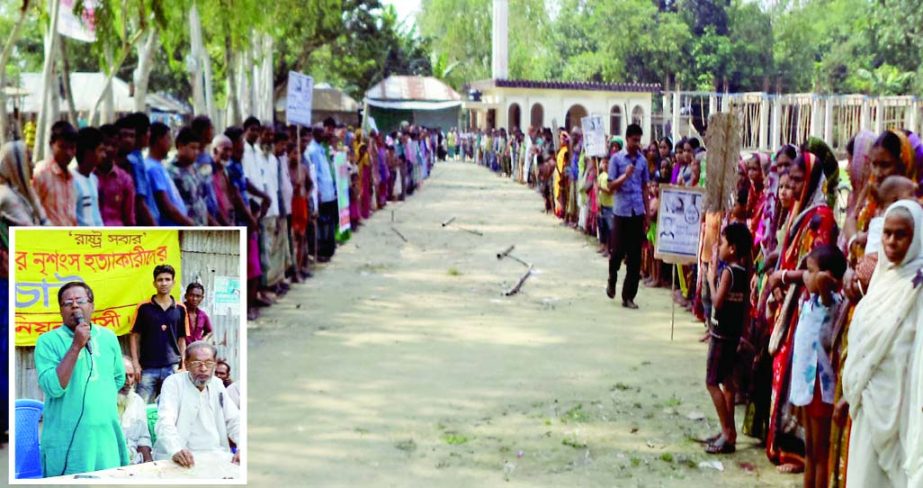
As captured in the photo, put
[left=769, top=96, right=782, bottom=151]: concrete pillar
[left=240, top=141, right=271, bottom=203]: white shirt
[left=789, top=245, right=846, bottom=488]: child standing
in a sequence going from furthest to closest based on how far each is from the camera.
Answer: [left=769, top=96, right=782, bottom=151]: concrete pillar → [left=240, top=141, right=271, bottom=203]: white shirt → [left=789, top=245, right=846, bottom=488]: child standing

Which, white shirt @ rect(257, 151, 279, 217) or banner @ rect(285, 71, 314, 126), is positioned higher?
banner @ rect(285, 71, 314, 126)

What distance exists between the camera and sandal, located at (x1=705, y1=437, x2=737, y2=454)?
226 inches

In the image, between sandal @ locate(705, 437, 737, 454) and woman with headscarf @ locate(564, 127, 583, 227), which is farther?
woman with headscarf @ locate(564, 127, 583, 227)

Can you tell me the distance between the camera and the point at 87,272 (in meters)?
3.18

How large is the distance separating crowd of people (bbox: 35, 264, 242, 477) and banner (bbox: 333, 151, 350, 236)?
1060 centimetres

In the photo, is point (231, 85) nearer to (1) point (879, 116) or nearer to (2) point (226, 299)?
(1) point (879, 116)

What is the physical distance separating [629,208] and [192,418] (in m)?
7.64

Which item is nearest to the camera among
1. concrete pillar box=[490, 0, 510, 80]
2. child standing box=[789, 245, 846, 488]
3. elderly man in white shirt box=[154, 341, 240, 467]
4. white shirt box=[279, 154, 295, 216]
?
elderly man in white shirt box=[154, 341, 240, 467]

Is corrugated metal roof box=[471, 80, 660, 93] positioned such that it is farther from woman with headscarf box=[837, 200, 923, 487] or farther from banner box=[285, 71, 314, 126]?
woman with headscarf box=[837, 200, 923, 487]

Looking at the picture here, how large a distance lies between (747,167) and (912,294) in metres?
4.18

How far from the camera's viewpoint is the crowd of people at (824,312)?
13.1ft

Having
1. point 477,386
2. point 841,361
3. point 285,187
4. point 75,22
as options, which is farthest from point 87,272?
point 75,22

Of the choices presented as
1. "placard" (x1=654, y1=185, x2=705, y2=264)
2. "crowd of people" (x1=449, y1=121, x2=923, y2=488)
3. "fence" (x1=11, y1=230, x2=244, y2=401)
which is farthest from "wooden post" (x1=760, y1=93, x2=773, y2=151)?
"fence" (x1=11, y1=230, x2=244, y2=401)

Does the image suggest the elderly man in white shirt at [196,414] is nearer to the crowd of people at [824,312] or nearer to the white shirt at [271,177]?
the crowd of people at [824,312]
